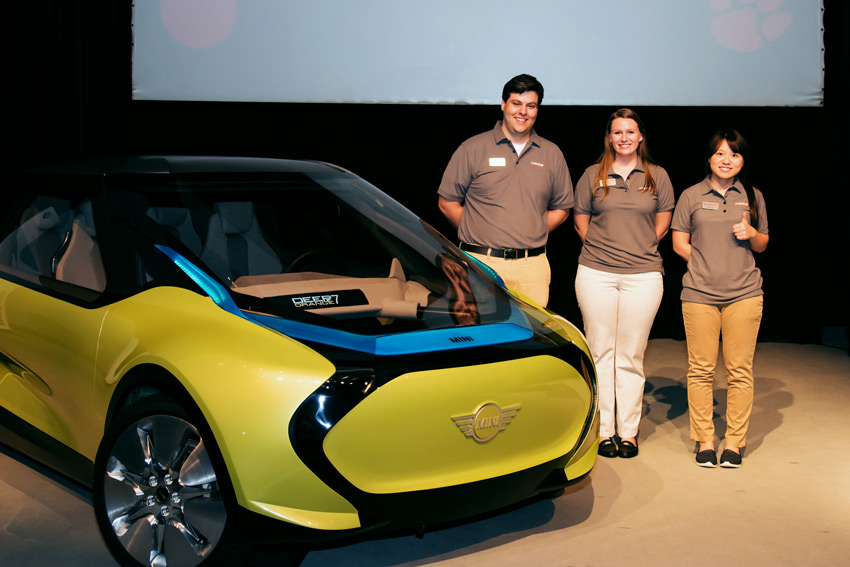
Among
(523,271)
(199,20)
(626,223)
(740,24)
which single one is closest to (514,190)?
(523,271)

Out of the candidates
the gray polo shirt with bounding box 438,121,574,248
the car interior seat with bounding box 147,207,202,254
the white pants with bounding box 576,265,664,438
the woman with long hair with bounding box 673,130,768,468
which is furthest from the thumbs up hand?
the car interior seat with bounding box 147,207,202,254

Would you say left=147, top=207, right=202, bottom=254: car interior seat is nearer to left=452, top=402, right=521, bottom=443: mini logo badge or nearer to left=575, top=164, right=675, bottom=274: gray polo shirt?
left=452, top=402, right=521, bottom=443: mini logo badge

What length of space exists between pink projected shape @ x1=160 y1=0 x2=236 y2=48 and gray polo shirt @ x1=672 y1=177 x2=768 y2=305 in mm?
3312

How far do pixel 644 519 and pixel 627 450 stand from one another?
71cm

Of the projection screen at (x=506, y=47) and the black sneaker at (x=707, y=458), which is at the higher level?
the projection screen at (x=506, y=47)

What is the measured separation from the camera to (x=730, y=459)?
353 centimetres

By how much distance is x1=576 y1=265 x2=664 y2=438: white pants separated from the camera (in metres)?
3.60

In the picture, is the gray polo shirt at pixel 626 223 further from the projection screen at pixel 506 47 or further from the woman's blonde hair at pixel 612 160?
the projection screen at pixel 506 47

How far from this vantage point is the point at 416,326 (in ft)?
7.98

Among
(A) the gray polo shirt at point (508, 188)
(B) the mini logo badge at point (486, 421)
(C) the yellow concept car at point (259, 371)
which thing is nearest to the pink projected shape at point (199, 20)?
(A) the gray polo shirt at point (508, 188)

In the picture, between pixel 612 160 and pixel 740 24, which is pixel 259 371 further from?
pixel 740 24

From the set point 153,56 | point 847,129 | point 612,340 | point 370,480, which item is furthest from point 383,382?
point 847,129

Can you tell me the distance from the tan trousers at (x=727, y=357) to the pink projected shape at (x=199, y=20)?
3.52 metres

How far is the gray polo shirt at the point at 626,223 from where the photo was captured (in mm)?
3574
